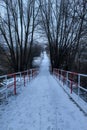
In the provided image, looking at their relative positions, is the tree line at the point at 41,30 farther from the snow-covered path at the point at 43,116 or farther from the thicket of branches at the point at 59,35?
the snow-covered path at the point at 43,116

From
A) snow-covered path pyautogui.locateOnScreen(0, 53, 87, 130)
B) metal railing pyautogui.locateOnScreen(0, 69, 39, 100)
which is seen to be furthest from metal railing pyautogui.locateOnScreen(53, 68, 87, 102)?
metal railing pyautogui.locateOnScreen(0, 69, 39, 100)

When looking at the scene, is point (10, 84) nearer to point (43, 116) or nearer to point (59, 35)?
point (43, 116)

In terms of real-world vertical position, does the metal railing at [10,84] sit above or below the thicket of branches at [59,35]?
below

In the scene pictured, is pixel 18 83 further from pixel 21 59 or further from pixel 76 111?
pixel 21 59

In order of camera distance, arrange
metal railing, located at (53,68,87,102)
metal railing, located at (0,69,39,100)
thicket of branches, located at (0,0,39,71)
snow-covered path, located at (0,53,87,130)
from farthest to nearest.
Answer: thicket of branches, located at (0,0,39,71)
metal railing, located at (0,69,39,100)
metal railing, located at (53,68,87,102)
snow-covered path, located at (0,53,87,130)

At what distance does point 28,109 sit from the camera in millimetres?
8305

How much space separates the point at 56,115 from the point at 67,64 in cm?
2997

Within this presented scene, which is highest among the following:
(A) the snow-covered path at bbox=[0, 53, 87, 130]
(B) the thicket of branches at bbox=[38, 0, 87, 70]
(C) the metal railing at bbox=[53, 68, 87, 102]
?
(B) the thicket of branches at bbox=[38, 0, 87, 70]

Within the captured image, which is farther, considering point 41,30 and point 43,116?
point 41,30

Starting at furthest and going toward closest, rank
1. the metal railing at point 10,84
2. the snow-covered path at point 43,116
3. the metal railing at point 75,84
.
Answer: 1. the metal railing at point 10,84
2. the metal railing at point 75,84
3. the snow-covered path at point 43,116

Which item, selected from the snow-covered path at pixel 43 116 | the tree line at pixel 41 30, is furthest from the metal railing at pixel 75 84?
the tree line at pixel 41 30

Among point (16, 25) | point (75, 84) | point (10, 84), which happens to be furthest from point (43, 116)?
point (16, 25)

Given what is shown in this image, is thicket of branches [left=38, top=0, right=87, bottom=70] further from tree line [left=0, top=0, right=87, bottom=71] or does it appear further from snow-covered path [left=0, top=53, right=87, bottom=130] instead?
snow-covered path [left=0, top=53, right=87, bottom=130]

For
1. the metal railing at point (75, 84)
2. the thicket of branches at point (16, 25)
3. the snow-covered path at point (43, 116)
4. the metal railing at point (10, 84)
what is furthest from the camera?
the thicket of branches at point (16, 25)
